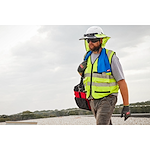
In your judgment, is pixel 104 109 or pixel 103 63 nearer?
pixel 104 109

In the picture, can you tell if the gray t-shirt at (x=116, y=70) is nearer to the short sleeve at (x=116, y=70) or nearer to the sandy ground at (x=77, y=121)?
the short sleeve at (x=116, y=70)

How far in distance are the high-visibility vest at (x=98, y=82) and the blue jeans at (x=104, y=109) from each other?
92 millimetres

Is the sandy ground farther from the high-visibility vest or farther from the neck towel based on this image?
the neck towel

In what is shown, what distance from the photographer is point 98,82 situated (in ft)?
10.8

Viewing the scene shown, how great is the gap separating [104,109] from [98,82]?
45cm

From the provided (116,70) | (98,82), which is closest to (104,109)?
(98,82)

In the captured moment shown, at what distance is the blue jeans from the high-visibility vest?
92 millimetres

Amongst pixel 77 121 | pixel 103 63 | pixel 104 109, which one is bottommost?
pixel 77 121

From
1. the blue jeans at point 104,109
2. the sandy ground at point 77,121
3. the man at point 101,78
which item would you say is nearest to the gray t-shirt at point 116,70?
the man at point 101,78

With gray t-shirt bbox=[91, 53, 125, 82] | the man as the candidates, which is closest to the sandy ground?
the man

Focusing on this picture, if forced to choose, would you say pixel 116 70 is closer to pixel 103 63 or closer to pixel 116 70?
pixel 116 70

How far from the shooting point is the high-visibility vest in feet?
10.5
